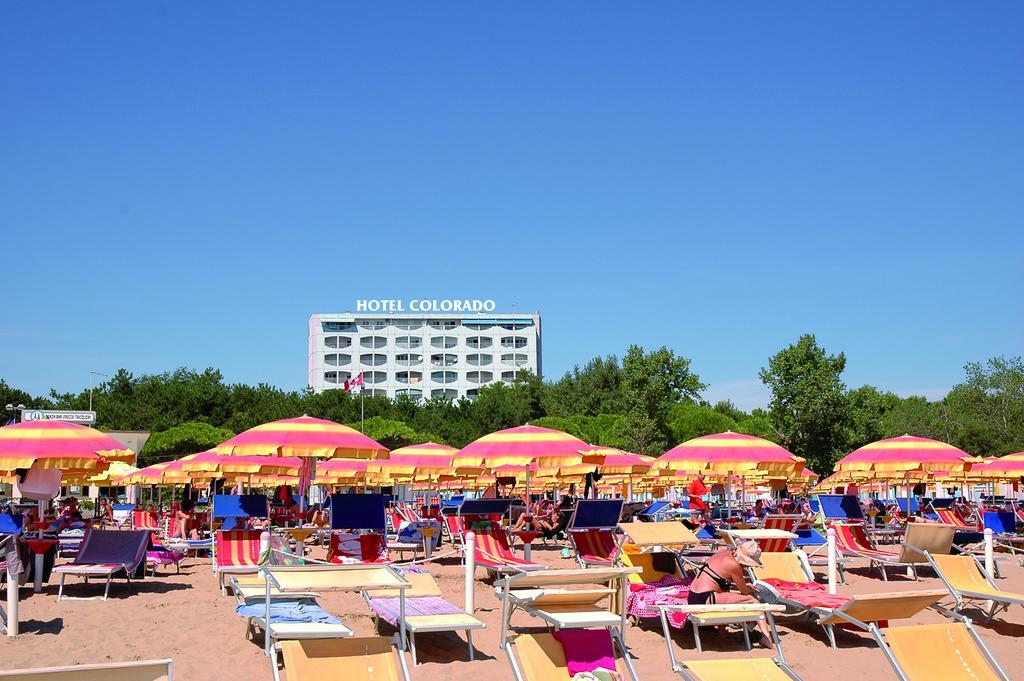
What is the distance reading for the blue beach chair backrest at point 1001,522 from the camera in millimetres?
17812

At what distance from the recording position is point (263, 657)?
7797 millimetres

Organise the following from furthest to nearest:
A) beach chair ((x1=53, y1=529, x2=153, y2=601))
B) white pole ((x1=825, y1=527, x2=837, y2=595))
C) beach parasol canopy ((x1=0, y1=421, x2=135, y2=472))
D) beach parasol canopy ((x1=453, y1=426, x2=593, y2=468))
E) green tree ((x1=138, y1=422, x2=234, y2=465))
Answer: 1. green tree ((x1=138, y1=422, x2=234, y2=465))
2. beach parasol canopy ((x1=453, y1=426, x2=593, y2=468))
3. beach parasol canopy ((x1=0, y1=421, x2=135, y2=472))
4. beach chair ((x1=53, y1=529, x2=153, y2=601))
5. white pole ((x1=825, y1=527, x2=837, y2=595))

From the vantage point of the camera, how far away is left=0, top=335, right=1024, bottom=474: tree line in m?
46.5

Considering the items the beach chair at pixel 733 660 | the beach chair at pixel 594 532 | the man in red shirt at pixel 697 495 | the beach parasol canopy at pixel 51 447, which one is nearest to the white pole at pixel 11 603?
the beach parasol canopy at pixel 51 447

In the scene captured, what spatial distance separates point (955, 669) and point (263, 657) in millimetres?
5037

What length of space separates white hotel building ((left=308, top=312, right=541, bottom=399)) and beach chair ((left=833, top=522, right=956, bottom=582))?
98958 mm

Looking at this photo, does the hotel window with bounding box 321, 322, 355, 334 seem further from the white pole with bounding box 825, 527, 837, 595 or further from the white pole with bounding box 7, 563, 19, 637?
the white pole with bounding box 7, 563, 19, 637

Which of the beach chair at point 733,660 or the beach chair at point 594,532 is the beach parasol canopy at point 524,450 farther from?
the beach chair at point 733,660

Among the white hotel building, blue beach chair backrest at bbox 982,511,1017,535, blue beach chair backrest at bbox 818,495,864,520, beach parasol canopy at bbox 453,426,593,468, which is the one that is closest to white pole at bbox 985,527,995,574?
beach parasol canopy at bbox 453,426,593,468

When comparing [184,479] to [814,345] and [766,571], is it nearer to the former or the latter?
[766,571]

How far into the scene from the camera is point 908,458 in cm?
1894

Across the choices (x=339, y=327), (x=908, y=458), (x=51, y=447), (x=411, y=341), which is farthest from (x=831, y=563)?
(x=339, y=327)

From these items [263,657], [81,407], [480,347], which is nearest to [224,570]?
[263,657]

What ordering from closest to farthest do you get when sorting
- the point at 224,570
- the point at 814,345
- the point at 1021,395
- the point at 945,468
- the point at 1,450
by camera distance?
the point at 224,570
the point at 1,450
the point at 945,468
the point at 814,345
the point at 1021,395
